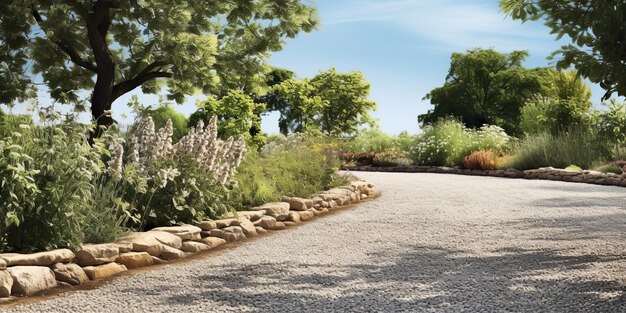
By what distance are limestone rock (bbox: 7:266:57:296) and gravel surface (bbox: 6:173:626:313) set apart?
0.27 m

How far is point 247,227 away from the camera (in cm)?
796

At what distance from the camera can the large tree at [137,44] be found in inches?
445

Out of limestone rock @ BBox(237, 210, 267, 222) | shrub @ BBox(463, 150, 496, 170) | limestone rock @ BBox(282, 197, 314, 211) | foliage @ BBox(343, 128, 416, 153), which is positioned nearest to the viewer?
limestone rock @ BBox(237, 210, 267, 222)

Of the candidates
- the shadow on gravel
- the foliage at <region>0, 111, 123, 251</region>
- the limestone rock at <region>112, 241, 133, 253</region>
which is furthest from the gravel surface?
the foliage at <region>0, 111, 123, 251</region>

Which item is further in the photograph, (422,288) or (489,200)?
(489,200)

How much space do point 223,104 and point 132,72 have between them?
461 centimetres

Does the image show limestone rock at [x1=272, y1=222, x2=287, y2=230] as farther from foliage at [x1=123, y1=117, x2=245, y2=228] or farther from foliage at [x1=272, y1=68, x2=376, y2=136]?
foliage at [x1=272, y1=68, x2=376, y2=136]

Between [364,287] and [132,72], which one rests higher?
[132,72]

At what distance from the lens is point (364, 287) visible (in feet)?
16.9

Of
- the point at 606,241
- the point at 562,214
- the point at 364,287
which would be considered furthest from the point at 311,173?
the point at 364,287

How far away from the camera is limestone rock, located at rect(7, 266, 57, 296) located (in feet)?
16.6

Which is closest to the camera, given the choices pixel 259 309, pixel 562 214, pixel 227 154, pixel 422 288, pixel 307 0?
pixel 259 309

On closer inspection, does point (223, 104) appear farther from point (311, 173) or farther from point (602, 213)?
point (602, 213)

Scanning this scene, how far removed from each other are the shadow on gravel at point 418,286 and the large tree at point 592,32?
5.58 ft
